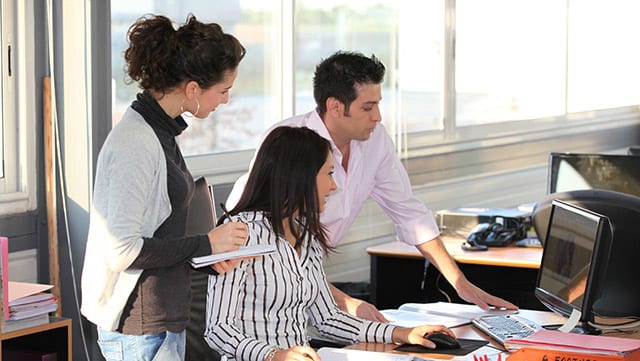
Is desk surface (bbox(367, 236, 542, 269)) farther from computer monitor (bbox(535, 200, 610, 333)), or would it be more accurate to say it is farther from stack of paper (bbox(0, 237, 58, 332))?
stack of paper (bbox(0, 237, 58, 332))

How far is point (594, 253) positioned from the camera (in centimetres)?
279

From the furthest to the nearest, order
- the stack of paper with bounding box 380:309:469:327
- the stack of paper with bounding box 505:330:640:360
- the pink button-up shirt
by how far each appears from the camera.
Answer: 1. the pink button-up shirt
2. the stack of paper with bounding box 380:309:469:327
3. the stack of paper with bounding box 505:330:640:360

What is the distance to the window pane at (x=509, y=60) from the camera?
6.61 metres

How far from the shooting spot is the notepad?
2410 millimetres

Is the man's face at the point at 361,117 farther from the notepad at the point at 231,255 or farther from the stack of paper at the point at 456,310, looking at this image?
the notepad at the point at 231,255

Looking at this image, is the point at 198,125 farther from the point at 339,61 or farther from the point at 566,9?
the point at 566,9

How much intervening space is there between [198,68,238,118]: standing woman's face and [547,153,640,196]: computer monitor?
2.79m

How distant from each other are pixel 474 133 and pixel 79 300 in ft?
11.6

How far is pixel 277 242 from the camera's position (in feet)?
8.67

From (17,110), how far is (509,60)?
440cm

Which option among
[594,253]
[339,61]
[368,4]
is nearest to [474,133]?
[368,4]

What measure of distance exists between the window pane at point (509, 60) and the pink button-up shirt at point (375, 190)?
9.50 ft

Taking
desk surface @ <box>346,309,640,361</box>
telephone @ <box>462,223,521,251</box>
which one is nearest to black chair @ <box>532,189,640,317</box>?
desk surface @ <box>346,309,640,361</box>

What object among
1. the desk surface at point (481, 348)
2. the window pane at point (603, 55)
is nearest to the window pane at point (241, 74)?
the desk surface at point (481, 348)
